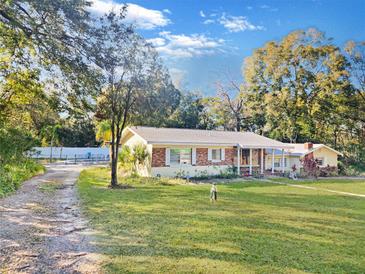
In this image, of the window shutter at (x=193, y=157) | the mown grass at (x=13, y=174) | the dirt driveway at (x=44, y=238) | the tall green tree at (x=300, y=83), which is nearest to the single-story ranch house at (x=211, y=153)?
the window shutter at (x=193, y=157)

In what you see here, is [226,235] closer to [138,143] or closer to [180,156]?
[180,156]

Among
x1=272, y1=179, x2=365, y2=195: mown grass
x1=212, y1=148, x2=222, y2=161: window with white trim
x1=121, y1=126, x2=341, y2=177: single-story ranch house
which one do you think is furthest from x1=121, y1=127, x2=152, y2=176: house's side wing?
x1=272, y1=179, x2=365, y2=195: mown grass

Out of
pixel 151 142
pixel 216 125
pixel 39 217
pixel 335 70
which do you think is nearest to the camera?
pixel 39 217

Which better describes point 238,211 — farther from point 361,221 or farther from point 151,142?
point 151,142

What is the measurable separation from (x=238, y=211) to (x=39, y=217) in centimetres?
654

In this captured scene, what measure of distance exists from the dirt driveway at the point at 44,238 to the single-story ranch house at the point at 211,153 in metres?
11.3

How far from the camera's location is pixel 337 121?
1556 inches

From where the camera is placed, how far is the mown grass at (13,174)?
46.2ft

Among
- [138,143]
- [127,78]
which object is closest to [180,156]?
[138,143]

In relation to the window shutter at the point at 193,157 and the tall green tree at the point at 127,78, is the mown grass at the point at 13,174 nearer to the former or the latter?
the tall green tree at the point at 127,78

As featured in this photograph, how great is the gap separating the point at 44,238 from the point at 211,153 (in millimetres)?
19432

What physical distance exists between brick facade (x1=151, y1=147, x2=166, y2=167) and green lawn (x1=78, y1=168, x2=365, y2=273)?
9446 millimetres

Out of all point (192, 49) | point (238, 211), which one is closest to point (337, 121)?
point (238, 211)

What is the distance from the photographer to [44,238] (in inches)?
283
